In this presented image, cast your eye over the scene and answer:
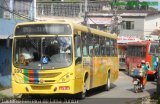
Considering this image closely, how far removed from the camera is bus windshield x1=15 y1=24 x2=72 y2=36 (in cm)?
1764

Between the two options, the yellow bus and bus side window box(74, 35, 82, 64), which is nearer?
the yellow bus

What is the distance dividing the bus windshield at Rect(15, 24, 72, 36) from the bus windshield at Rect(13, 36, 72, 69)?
0.19m

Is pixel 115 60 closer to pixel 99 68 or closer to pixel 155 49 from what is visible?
pixel 99 68

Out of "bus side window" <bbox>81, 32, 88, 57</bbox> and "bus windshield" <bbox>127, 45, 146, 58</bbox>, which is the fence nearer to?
"bus windshield" <bbox>127, 45, 146, 58</bbox>

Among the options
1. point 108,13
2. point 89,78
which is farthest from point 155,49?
point 108,13

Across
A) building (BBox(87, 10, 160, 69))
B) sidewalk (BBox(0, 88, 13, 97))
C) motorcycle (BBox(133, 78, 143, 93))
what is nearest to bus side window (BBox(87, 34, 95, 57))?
motorcycle (BBox(133, 78, 143, 93))

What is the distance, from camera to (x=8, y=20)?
2428 centimetres

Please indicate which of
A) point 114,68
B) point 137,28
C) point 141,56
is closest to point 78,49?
point 114,68

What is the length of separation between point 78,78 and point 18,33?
9.16 ft

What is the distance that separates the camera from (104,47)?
23.1 metres

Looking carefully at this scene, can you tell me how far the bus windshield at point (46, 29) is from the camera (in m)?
17.6

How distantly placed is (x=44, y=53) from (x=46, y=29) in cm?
92

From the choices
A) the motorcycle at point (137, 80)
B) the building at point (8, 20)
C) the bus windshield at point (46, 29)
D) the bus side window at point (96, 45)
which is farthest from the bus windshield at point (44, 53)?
the motorcycle at point (137, 80)

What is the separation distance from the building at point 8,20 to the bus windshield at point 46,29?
2975 millimetres
